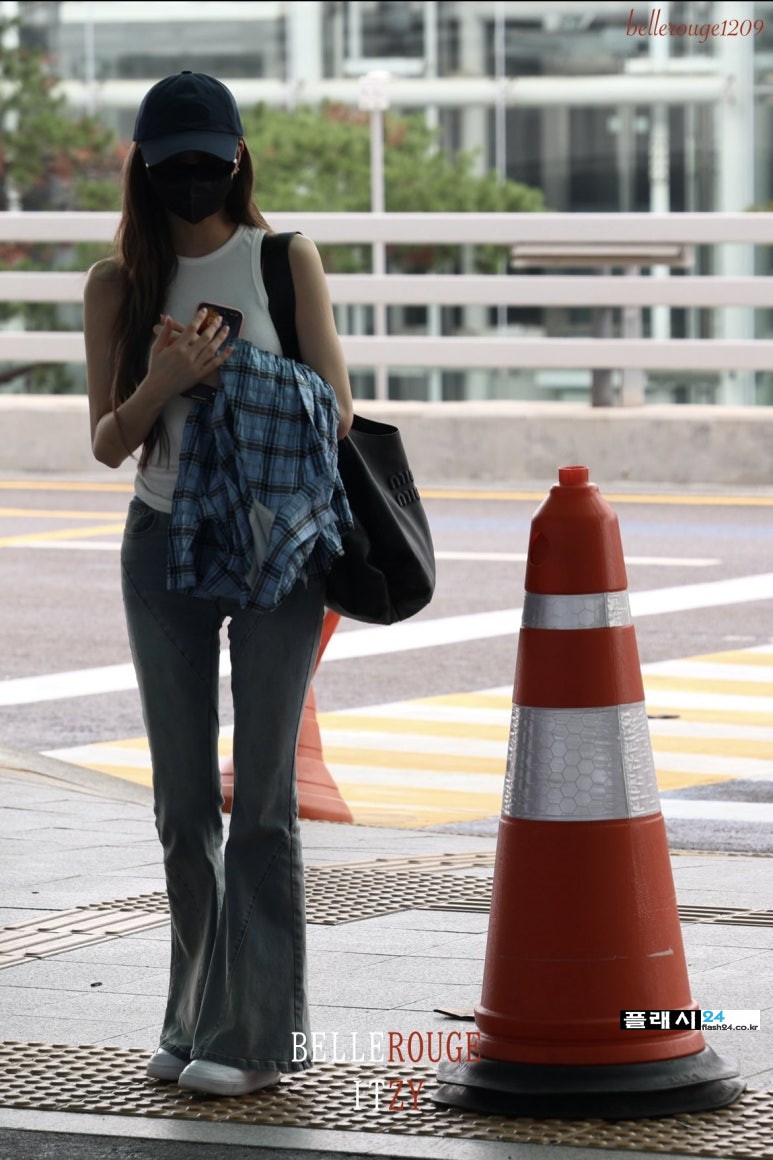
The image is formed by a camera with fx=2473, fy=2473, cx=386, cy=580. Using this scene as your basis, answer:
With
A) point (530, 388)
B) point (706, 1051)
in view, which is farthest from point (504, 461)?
point (530, 388)

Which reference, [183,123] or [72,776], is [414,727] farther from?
[183,123]

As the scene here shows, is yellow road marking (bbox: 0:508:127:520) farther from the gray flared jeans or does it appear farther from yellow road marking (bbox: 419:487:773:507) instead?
the gray flared jeans

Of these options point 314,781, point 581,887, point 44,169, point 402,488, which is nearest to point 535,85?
point 44,169

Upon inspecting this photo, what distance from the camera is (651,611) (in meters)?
11.8

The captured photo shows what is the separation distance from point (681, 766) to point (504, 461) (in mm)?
8014

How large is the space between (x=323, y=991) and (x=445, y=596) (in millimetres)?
7215

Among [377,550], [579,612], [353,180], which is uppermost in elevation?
[353,180]

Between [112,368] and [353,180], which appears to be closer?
[112,368]

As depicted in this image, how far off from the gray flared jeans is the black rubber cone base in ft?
1.27

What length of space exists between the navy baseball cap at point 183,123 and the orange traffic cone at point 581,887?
86 cm

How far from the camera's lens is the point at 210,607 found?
14.5 feet

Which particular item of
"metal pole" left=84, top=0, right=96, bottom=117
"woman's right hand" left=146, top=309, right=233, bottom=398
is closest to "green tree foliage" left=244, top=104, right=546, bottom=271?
"metal pole" left=84, top=0, right=96, bottom=117

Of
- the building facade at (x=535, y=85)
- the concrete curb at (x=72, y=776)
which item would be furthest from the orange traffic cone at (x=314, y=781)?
the building facade at (x=535, y=85)

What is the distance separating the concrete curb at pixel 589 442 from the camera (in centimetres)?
1586
